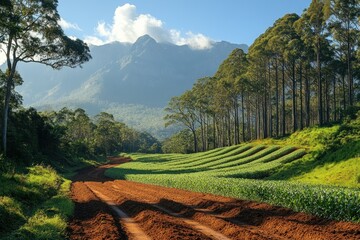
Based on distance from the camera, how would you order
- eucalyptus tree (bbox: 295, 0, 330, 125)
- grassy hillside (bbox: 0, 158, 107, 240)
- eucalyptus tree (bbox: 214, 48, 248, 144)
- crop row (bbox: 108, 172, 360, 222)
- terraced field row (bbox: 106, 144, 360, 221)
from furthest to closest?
eucalyptus tree (bbox: 214, 48, 248, 144) < eucalyptus tree (bbox: 295, 0, 330, 125) < terraced field row (bbox: 106, 144, 360, 221) < crop row (bbox: 108, 172, 360, 222) < grassy hillside (bbox: 0, 158, 107, 240)

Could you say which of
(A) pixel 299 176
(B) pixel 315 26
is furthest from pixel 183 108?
(A) pixel 299 176

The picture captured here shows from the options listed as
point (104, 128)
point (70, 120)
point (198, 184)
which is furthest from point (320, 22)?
point (70, 120)

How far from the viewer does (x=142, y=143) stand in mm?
199125

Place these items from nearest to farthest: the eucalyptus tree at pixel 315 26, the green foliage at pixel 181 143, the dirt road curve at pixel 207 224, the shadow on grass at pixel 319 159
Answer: the dirt road curve at pixel 207 224 < the shadow on grass at pixel 319 159 < the eucalyptus tree at pixel 315 26 < the green foliage at pixel 181 143

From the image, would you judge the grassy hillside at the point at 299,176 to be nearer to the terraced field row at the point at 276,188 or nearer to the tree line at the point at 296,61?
the terraced field row at the point at 276,188

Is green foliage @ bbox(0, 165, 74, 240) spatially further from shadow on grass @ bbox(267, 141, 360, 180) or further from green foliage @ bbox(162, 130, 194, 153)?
green foliage @ bbox(162, 130, 194, 153)

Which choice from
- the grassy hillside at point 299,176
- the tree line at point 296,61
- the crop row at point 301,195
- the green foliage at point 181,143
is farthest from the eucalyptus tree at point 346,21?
the green foliage at point 181,143

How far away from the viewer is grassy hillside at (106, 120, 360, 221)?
16.2 metres

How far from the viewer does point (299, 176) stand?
34281 millimetres

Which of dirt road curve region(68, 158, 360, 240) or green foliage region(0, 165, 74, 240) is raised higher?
green foliage region(0, 165, 74, 240)

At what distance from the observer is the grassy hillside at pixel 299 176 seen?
1616 cm

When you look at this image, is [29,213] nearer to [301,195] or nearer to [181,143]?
[301,195]

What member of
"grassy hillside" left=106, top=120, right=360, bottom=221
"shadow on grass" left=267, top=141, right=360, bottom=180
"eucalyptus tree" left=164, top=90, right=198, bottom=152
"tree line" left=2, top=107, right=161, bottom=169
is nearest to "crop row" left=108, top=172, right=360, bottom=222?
"grassy hillside" left=106, top=120, right=360, bottom=221

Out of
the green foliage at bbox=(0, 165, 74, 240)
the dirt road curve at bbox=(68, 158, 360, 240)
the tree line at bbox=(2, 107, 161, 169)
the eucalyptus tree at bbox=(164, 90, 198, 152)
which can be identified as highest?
the eucalyptus tree at bbox=(164, 90, 198, 152)
